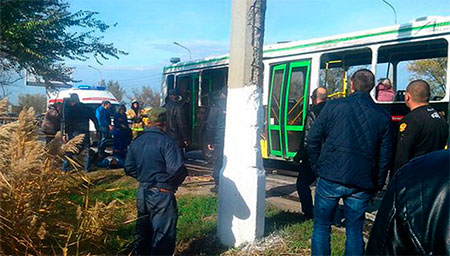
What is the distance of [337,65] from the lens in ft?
33.9

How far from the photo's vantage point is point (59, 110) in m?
9.75

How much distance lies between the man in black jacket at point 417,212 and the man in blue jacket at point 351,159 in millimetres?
2675

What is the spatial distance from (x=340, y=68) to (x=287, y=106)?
157cm

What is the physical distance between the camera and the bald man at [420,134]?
4535 mm

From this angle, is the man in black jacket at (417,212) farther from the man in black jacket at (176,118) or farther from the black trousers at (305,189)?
the man in black jacket at (176,118)

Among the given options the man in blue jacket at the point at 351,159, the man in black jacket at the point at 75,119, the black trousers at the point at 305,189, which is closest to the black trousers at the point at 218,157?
the black trousers at the point at 305,189

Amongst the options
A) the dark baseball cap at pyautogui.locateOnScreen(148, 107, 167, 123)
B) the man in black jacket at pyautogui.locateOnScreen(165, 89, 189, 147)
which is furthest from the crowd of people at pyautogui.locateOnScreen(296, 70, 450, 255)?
the man in black jacket at pyautogui.locateOnScreen(165, 89, 189, 147)

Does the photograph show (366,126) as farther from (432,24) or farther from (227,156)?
(432,24)

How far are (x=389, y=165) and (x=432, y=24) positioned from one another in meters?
4.88

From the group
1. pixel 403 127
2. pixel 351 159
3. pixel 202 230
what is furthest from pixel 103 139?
pixel 351 159

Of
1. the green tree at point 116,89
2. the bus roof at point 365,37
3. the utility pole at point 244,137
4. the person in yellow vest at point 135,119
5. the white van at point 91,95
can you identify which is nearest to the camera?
the utility pole at point 244,137

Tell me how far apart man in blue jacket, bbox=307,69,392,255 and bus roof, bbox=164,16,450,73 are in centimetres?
451

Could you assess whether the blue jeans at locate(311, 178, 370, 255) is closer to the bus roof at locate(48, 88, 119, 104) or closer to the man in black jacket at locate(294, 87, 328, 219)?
the man in black jacket at locate(294, 87, 328, 219)

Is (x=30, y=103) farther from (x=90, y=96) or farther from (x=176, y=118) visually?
(x=90, y=96)
